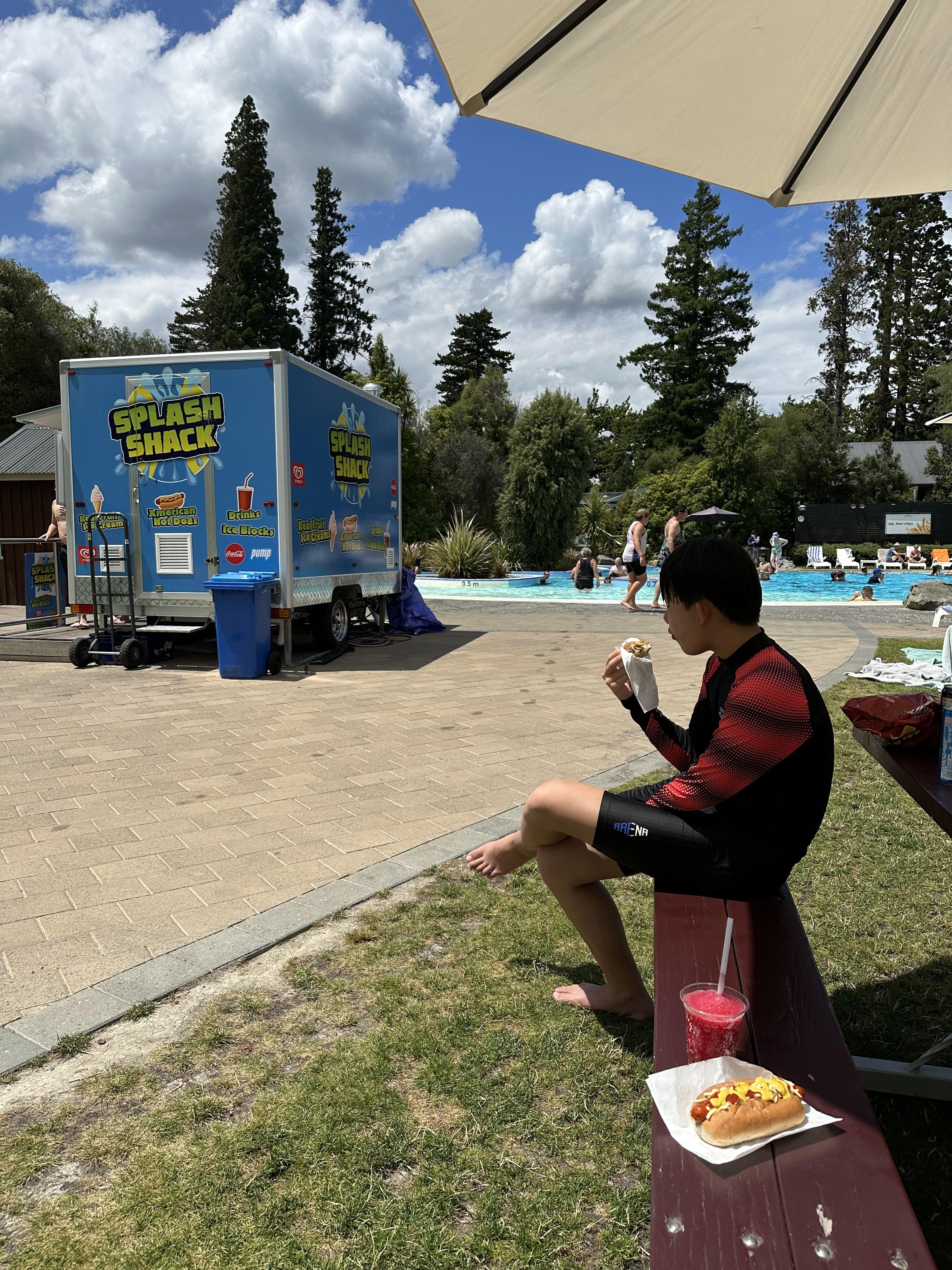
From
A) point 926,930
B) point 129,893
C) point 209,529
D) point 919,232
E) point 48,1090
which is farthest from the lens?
point 919,232

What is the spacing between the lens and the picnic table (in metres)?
2.19

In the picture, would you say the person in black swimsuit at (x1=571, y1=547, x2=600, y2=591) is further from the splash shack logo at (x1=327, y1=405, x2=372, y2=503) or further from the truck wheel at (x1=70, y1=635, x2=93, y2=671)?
the truck wheel at (x1=70, y1=635, x2=93, y2=671)

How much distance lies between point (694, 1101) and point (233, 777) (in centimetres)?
412

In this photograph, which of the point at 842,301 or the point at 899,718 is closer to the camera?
the point at 899,718

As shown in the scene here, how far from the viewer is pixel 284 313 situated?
3644cm

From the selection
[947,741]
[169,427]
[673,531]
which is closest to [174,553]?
[169,427]

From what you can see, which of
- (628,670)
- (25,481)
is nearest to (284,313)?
(25,481)

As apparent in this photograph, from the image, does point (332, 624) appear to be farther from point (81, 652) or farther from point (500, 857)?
point (500, 857)

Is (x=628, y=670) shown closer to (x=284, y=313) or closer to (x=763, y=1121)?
(x=763, y=1121)

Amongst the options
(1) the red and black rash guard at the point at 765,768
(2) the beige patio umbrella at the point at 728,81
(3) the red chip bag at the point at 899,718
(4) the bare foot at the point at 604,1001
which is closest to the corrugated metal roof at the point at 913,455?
(2) the beige patio umbrella at the point at 728,81

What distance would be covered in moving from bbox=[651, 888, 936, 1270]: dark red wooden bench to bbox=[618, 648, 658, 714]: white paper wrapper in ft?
2.79

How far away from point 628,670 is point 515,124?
1.73m

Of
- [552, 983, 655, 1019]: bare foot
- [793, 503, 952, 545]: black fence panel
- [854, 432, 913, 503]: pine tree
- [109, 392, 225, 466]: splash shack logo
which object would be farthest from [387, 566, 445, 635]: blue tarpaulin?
[854, 432, 913, 503]: pine tree

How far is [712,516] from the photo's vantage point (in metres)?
28.9
